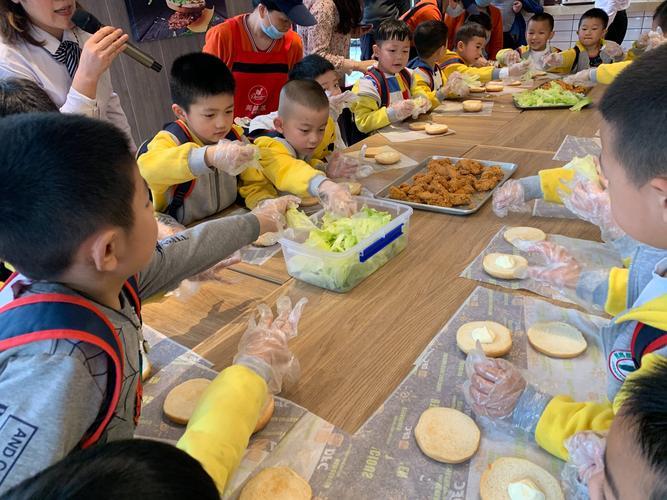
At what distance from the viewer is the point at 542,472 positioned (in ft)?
2.55

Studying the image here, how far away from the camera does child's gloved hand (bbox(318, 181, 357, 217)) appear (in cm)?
156

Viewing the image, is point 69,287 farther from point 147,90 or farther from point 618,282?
point 147,90

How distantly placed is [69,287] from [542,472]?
2.79 feet

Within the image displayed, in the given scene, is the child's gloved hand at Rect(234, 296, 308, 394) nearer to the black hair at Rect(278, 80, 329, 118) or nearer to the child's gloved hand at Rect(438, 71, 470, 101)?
the black hair at Rect(278, 80, 329, 118)

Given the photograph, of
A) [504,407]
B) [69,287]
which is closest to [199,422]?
[69,287]

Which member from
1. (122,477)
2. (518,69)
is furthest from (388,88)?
(122,477)

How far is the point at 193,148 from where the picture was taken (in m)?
1.70

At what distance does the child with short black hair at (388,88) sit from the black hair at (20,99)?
1.96m

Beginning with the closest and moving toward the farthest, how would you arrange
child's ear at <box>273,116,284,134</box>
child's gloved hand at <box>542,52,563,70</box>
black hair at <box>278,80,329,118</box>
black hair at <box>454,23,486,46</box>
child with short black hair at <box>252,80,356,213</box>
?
child with short black hair at <box>252,80,356,213</box> < black hair at <box>278,80,329,118</box> < child's ear at <box>273,116,284,134</box> < child's gloved hand at <box>542,52,563,70</box> < black hair at <box>454,23,486,46</box>

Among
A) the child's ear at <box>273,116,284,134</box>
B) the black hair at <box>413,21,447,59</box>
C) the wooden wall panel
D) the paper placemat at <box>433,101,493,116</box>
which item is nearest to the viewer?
the child's ear at <box>273,116,284,134</box>

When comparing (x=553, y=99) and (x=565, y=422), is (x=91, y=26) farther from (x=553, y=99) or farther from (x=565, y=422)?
(x=553, y=99)

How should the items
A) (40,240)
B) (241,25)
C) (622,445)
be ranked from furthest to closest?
1. (241,25)
2. (40,240)
3. (622,445)

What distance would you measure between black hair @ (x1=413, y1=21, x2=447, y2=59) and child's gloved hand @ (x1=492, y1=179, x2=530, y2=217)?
231 cm

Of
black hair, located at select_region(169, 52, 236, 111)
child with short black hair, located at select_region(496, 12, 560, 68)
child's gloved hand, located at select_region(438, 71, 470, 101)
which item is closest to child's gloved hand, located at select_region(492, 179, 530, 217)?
black hair, located at select_region(169, 52, 236, 111)
